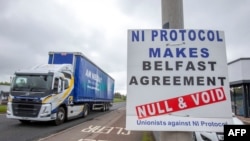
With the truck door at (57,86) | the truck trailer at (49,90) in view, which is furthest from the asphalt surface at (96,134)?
the truck door at (57,86)

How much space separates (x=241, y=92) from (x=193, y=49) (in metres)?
19.8

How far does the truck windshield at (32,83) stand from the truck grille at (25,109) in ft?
2.82

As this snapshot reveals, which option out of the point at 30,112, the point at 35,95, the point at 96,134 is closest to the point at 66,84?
the point at 35,95

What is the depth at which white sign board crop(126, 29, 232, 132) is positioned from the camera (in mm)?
2795

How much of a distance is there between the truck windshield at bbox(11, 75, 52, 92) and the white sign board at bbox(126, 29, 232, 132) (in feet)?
33.0

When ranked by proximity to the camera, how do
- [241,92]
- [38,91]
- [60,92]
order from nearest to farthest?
[38,91] → [60,92] → [241,92]

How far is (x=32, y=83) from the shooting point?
12.1m

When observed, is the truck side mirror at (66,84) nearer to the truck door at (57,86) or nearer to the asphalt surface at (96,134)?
the truck door at (57,86)

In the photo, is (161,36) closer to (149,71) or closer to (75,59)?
(149,71)

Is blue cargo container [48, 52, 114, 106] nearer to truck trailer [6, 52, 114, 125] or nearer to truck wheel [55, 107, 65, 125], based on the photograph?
truck trailer [6, 52, 114, 125]

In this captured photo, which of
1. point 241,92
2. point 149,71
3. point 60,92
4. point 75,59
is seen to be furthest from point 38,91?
point 241,92

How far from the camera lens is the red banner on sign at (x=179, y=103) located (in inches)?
110

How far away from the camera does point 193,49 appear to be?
2961 mm

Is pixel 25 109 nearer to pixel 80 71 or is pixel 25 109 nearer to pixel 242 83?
pixel 80 71
